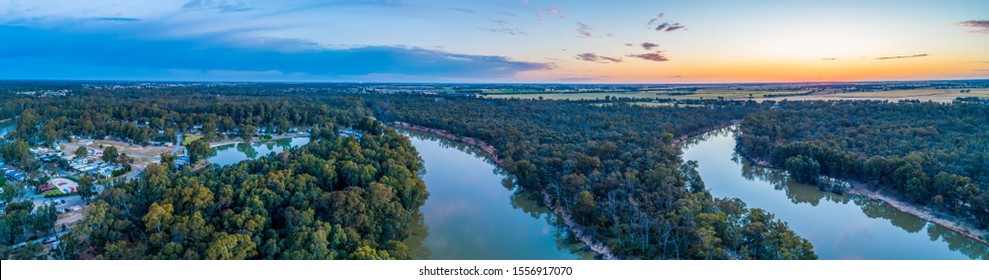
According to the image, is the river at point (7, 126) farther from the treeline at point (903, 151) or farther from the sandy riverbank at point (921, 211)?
the sandy riverbank at point (921, 211)

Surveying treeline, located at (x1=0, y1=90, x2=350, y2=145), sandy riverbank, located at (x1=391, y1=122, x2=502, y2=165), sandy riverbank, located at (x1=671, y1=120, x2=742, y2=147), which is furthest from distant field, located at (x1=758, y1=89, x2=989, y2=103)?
treeline, located at (x1=0, y1=90, x2=350, y2=145)

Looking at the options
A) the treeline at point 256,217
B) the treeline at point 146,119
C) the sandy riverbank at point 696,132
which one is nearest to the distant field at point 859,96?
the sandy riverbank at point 696,132

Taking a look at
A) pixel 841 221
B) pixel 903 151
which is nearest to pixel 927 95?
pixel 903 151

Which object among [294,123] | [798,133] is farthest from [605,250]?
[294,123]

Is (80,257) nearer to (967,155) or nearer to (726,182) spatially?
(726,182)

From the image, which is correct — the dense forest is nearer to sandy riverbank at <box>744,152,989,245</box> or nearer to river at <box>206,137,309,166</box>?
river at <box>206,137,309,166</box>

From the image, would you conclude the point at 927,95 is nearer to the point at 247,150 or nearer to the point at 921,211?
the point at 921,211
